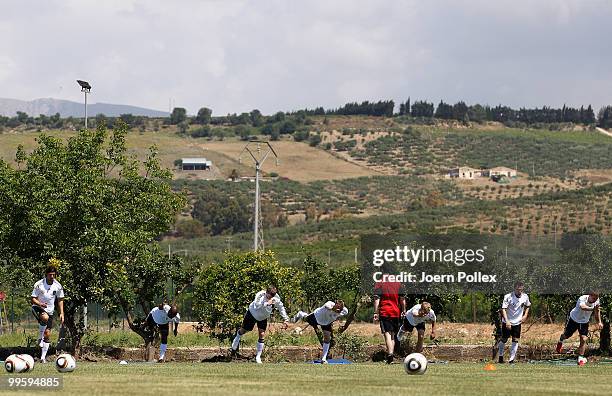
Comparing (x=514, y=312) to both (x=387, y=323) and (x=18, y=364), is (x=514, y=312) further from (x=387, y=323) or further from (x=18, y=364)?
(x=18, y=364)

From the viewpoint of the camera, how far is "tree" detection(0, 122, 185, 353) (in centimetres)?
3503

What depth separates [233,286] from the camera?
124ft

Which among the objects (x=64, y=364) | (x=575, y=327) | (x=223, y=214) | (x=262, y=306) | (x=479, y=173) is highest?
(x=64, y=364)

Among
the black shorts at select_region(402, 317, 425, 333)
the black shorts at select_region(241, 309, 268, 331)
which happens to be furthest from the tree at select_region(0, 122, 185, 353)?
the black shorts at select_region(402, 317, 425, 333)

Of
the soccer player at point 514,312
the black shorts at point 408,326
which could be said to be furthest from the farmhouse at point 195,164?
the soccer player at point 514,312

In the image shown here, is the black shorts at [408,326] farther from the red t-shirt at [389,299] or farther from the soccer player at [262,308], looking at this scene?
the soccer player at [262,308]

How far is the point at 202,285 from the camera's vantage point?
38688 millimetres

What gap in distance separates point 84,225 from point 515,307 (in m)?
13.4

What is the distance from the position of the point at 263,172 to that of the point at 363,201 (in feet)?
64.7

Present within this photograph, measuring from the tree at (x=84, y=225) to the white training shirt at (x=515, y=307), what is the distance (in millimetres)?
11654

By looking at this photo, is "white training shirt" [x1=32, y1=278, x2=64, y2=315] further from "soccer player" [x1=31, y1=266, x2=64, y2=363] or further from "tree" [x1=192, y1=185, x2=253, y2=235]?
"tree" [x1=192, y1=185, x2=253, y2=235]

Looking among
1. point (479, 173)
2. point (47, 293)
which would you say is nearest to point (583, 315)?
point (47, 293)

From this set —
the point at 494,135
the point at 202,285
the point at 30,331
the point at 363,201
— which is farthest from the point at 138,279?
the point at 494,135

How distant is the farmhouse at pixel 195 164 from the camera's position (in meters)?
154
